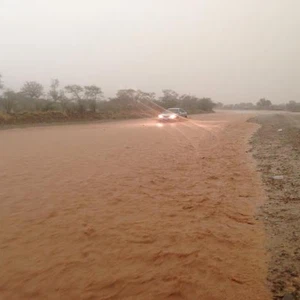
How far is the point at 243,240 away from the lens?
397cm

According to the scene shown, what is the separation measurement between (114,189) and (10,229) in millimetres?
2524

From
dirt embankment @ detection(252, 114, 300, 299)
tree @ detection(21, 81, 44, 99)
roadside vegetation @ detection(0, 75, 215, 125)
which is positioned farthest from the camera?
tree @ detection(21, 81, 44, 99)

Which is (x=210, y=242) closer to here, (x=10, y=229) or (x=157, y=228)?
(x=157, y=228)

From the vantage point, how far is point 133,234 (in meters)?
4.29

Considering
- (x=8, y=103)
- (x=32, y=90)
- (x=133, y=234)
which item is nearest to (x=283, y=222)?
(x=133, y=234)

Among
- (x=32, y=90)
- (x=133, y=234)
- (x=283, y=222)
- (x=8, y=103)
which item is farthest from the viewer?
(x=32, y=90)

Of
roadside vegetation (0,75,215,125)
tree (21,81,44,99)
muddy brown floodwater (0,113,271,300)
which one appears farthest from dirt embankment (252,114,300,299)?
tree (21,81,44,99)

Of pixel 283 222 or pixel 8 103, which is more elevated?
pixel 8 103

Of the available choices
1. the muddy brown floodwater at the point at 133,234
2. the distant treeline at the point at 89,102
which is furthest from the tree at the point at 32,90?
the muddy brown floodwater at the point at 133,234

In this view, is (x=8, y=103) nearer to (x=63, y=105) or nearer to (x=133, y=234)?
(x=63, y=105)

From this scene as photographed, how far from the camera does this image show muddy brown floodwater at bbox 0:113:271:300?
10.1 ft

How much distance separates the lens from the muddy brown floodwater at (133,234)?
121 inches

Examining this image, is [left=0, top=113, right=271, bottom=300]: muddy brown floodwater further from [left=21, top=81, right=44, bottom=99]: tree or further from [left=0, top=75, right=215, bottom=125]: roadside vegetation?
[left=21, top=81, right=44, bottom=99]: tree

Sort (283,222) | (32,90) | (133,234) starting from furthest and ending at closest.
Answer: (32,90) < (283,222) < (133,234)
